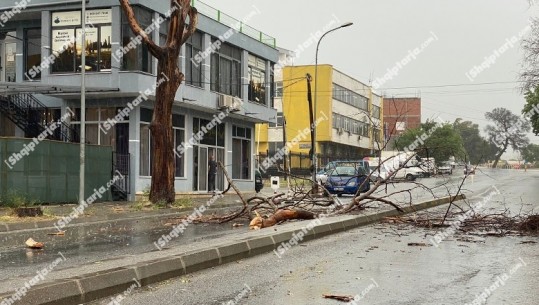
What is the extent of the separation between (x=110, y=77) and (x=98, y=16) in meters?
2.90

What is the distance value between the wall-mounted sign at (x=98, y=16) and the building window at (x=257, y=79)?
1233cm

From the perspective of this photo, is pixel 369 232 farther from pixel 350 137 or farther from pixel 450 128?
pixel 450 128

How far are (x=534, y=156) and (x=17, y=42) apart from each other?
491 feet

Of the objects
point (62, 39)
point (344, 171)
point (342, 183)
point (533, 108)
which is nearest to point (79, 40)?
point (62, 39)

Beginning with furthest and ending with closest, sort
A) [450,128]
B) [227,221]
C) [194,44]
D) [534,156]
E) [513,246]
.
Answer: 1. [534,156]
2. [450,128]
3. [194,44]
4. [227,221]
5. [513,246]

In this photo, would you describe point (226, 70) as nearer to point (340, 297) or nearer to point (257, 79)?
point (257, 79)

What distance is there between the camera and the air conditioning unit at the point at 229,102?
32034 millimetres

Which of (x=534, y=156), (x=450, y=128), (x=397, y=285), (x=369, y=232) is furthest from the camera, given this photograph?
(x=534, y=156)

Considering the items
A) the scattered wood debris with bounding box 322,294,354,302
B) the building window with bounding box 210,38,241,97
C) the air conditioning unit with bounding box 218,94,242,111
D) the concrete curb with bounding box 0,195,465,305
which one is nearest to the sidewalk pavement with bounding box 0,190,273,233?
the concrete curb with bounding box 0,195,465,305

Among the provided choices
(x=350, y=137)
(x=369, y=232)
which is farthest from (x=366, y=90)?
(x=369, y=232)

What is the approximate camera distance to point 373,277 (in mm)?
7715

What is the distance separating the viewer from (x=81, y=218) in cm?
1717

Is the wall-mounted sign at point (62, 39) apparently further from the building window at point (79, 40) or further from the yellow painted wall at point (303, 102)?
the yellow painted wall at point (303, 102)

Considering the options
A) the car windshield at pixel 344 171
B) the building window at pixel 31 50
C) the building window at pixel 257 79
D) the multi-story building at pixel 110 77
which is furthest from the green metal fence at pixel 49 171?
the building window at pixel 257 79
